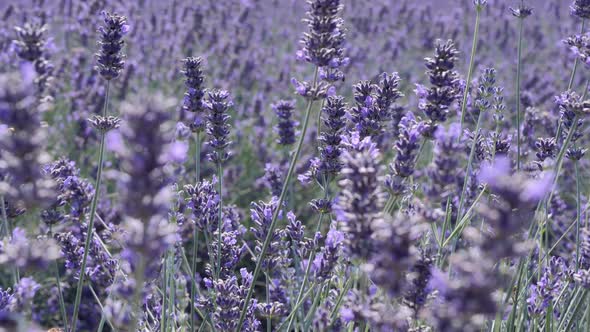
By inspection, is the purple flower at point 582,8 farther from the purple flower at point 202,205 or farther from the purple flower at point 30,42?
the purple flower at point 30,42

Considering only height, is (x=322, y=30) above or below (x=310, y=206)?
above

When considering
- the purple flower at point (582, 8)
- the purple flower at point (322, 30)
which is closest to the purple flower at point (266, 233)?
the purple flower at point (322, 30)

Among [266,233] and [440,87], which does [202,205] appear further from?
[440,87]

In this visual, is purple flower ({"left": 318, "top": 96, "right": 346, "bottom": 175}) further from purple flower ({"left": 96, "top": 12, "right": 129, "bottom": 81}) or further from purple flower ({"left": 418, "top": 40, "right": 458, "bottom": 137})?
purple flower ({"left": 96, "top": 12, "right": 129, "bottom": 81})

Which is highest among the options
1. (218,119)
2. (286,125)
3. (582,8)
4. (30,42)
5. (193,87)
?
(582,8)

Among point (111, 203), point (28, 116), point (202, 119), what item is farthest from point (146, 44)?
point (28, 116)

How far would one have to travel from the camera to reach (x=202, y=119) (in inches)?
112

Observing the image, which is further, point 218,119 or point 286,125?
point 286,125

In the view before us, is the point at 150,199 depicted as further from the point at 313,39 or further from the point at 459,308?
the point at 313,39

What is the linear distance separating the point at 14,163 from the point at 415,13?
30.5ft

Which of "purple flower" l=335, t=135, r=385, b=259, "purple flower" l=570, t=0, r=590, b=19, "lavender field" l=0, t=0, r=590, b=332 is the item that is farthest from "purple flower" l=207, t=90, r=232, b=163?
"purple flower" l=570, t=0, r=590, b=19

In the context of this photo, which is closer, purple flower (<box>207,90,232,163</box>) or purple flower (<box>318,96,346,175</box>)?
purple flower (<box>318,96,346,175</box>)

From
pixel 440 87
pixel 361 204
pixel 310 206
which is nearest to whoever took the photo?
pixel 361 204

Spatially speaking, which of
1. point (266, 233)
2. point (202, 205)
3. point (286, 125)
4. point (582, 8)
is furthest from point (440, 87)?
point (286, 125)
